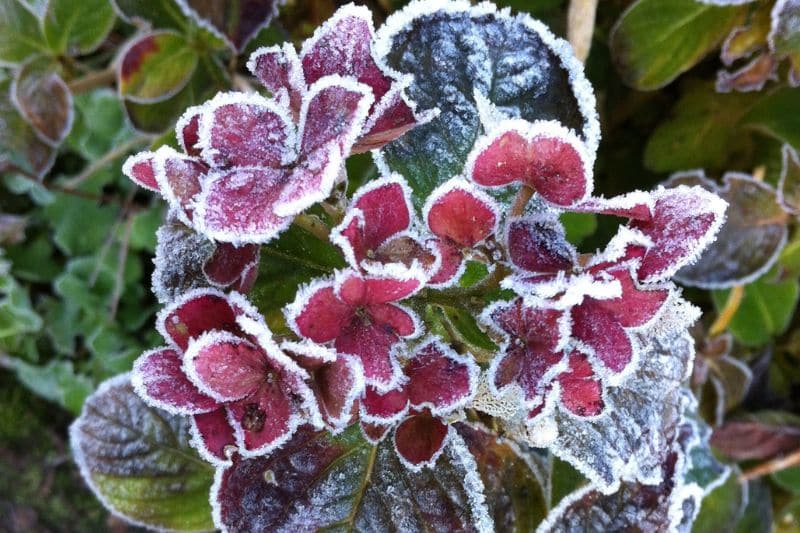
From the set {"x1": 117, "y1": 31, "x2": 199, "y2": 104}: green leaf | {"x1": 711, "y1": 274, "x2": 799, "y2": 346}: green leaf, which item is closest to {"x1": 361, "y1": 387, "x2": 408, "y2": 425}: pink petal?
{"x1": 117, "y1": 31, "x2": 199, "y2": 104}: green leaf

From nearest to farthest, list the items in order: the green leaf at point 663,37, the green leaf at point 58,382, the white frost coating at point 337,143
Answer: the white frost coating at point 337,143, the green leaf at point 663,37, the green leaf at point 58,382

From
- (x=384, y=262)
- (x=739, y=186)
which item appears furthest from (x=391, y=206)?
(x=739, y=186)

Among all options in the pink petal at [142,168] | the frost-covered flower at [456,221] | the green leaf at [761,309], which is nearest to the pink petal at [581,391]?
the frost-covered flower at [456,221]

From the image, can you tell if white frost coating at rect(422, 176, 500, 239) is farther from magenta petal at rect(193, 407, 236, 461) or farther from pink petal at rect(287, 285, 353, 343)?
magenta petal at rect(193, 407, 236, 461)

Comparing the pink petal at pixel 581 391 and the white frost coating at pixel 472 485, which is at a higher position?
the pink petal at pixel 581 391

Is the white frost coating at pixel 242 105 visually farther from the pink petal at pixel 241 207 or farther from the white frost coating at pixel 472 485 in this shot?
the white frost coating at pixel 472 485

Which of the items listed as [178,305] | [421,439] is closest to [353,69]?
[178,305]

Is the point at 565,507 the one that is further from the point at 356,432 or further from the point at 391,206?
the point at 391,206

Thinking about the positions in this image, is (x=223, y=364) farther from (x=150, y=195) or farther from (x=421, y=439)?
(x=150, y=195)
